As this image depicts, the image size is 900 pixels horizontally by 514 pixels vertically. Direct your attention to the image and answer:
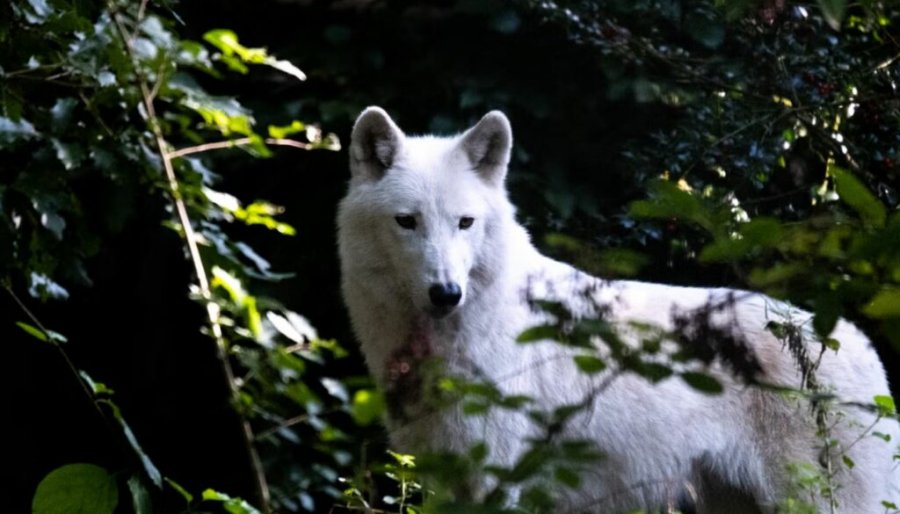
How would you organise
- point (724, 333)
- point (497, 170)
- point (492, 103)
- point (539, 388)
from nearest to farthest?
point (724, 333), point (539, 388), point (497, 170), point (492, 103)

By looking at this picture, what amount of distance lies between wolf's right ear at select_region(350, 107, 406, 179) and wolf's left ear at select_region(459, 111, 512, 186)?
0.89ft

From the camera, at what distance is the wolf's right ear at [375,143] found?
4.86 meters

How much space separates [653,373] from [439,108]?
6.13 metres

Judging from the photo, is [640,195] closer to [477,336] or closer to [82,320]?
[477,336]

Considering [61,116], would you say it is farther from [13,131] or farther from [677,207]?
[677,207]

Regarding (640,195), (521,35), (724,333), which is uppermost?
(724,333)

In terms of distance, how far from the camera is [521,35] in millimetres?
7406

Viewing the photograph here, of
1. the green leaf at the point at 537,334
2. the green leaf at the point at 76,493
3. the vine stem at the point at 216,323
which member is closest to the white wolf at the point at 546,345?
the vine stem at the point at 216,323

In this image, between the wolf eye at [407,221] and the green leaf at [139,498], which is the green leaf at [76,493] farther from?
the wolf eye at [407,221]

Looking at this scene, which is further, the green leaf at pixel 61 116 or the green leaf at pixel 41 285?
the green leaf at pixel 41 285

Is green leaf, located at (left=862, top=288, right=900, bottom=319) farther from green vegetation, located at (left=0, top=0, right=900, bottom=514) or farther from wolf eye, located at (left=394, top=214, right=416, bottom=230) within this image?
wolf eye, located at (left=394, top=214, right=416, bottom=230)

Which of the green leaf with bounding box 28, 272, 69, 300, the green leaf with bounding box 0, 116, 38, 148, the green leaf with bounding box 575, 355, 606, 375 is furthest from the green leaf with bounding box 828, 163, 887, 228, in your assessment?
the green leaf with bounding box 28, 272, 69, 300

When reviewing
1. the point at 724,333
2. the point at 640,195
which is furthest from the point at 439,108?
the point at 724,333

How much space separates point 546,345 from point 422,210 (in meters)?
0.67
